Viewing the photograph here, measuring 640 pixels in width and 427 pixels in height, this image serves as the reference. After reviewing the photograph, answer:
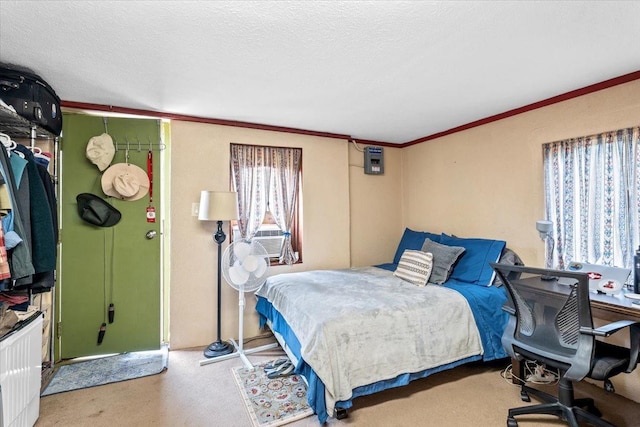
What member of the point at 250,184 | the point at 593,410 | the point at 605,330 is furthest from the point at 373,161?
the point at 593,410

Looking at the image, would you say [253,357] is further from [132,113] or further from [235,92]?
[132,113]

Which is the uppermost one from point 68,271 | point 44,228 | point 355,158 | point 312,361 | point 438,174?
point 355,158

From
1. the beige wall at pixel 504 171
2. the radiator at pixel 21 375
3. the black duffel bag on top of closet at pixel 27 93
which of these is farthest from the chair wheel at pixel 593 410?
the black duffel bag on top of closet at pixel 27 93

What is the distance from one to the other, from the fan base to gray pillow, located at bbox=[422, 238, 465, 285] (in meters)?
1.99

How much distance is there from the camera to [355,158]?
4.06m

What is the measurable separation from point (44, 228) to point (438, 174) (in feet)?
12.3

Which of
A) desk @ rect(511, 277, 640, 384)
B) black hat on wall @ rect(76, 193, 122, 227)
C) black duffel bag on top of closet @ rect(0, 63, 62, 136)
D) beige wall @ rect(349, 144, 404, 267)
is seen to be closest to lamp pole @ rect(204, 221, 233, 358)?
black hat on wall @ rect(76, 193, 122, 227)

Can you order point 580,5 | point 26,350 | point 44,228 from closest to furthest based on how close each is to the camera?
1. point 580,5
2. point 26,350
3. point 44,228

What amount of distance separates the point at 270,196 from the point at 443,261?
6.18ft

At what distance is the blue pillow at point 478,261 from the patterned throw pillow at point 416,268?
0.32 meters

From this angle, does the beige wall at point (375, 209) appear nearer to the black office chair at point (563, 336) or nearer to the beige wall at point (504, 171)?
the beige wall at point (504, 171)

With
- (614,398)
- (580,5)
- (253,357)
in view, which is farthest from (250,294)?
(580,5)

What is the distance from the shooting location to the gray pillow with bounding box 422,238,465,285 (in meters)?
2.85

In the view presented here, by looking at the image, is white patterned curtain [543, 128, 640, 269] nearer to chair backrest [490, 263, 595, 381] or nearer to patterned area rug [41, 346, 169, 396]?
chair backrest [490, 263, 595, 381]
